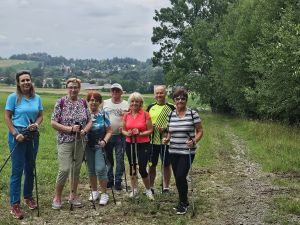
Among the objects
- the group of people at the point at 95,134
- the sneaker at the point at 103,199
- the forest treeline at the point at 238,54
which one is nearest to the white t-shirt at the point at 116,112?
the group of people at the point at 95,134

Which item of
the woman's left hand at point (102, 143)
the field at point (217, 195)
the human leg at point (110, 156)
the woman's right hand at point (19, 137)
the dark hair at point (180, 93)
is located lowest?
the field at point (217, 195)

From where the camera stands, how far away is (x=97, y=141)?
28.7 feet

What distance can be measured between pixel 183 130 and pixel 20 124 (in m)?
3.04

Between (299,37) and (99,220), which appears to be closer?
(99,220)

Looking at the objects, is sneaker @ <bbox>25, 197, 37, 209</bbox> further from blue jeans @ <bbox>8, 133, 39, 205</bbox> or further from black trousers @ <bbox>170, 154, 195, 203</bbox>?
black trousers @ <bbox>170, 154, 195, 203</bbox>

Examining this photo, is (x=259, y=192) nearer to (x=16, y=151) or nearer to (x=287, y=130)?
(x=16, y=151)

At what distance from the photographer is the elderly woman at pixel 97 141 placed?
28.7ft

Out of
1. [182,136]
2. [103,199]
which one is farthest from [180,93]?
[103,199]

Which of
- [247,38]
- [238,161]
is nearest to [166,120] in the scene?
[238,161]

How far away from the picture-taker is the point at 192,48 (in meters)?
46.9

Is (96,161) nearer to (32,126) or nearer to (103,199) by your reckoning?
(103,199)

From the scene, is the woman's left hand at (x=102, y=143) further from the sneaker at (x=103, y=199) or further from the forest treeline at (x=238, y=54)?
the forest treeline at (x=238, y=54)

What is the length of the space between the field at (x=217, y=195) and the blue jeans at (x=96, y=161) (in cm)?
67

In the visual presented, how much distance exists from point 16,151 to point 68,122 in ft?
3.55
